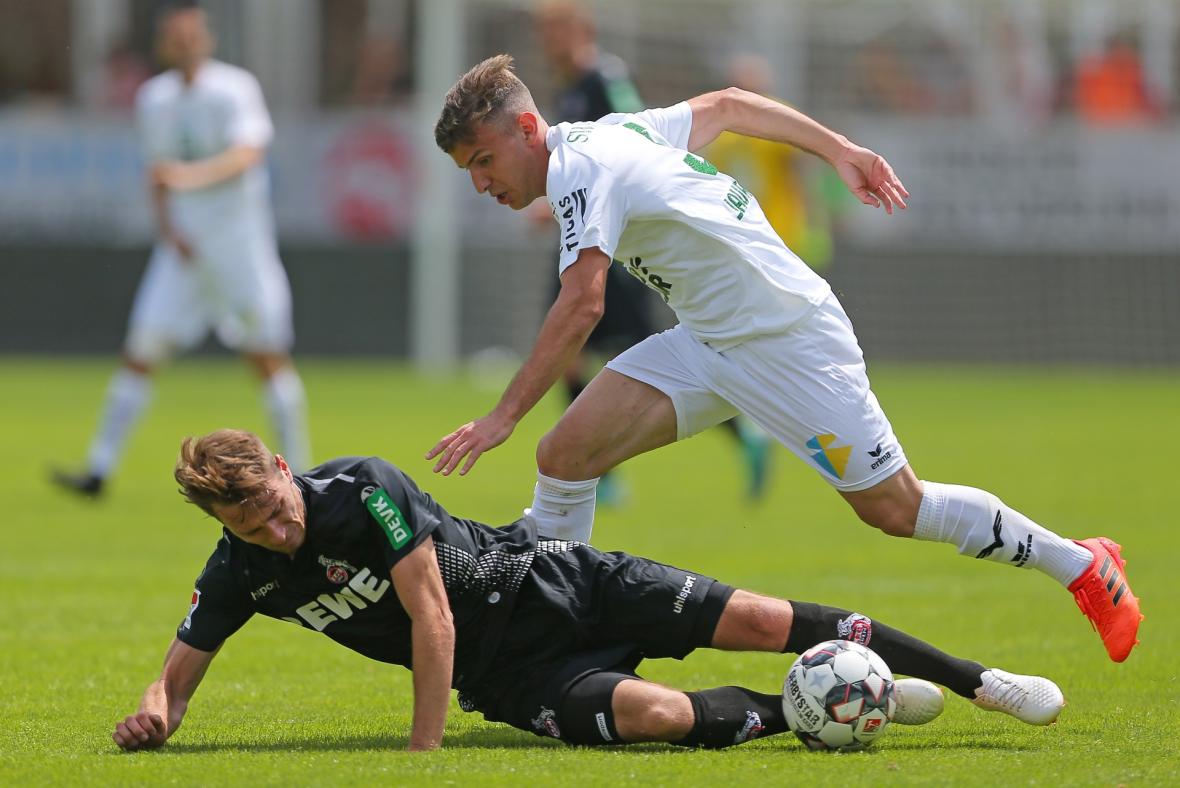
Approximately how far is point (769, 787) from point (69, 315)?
2112 cm

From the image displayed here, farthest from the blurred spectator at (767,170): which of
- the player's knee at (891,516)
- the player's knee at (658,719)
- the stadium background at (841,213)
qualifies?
the player's knee at (658,719)

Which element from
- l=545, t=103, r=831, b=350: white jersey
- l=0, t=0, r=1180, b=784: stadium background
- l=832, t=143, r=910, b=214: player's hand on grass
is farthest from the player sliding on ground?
l=0, t=0, r=1180, b=784: stadium background

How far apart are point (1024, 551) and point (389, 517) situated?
2.27 metres

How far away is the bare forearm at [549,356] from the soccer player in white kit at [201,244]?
6.74m

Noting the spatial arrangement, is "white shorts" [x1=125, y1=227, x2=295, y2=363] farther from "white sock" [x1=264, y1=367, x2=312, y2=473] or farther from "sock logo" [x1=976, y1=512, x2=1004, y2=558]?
"sock logo" [x1=976, y1=512, x2=1004, y2=558]

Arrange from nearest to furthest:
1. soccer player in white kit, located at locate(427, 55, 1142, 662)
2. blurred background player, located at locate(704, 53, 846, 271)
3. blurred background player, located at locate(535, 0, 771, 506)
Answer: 1. soccer player in white kit, located at locate(427, 55, 1142, 662)
2. blurred background player, located at locate(535, 0, 771, 506)
3. blurred background player, located at locate(704, 53, 846, 271)

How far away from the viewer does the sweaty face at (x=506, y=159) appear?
19.7 feet

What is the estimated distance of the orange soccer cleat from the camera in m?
6.14

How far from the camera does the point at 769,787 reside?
190 inches

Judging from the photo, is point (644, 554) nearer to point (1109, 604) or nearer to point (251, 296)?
point (1109, 604)

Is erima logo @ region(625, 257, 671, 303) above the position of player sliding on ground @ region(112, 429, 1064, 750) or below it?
above

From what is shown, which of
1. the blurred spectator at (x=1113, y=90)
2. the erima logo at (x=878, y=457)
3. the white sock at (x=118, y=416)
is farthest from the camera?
the blurred spectator at (x=1113, y=90)

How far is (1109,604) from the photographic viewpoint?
619cm

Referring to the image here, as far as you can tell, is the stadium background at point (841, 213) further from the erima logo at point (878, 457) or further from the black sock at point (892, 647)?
the black sock at point (892, 647)
